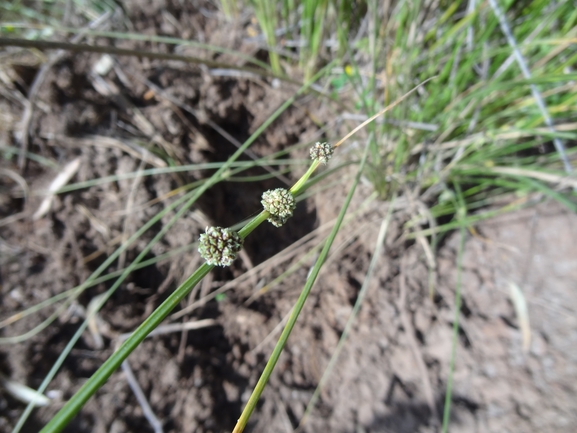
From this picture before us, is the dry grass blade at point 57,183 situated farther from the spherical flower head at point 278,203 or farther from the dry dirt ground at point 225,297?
the spherical flower head at point 278,203

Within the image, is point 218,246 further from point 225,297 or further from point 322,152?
point 225,297

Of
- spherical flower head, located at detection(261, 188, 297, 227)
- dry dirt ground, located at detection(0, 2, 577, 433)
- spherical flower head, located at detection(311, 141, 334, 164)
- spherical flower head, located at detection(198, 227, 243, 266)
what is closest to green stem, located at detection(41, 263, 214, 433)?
spherical flower head, located at detection(198, 227, 243, 266)

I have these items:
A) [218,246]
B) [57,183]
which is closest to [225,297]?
[57,183]

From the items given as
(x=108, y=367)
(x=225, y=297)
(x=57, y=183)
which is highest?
(x=57, y=183)

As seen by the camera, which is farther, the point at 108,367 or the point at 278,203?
the point at 278,203

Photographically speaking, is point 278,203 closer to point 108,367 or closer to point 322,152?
point 322,152

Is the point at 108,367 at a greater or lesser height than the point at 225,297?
greater

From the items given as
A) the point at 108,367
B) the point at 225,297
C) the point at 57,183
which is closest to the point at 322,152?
the point at 108,367

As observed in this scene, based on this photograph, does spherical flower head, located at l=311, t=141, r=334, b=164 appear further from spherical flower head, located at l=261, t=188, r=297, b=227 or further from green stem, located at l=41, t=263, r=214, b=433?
green stem, located at l=41, t=263, r=214, b=433

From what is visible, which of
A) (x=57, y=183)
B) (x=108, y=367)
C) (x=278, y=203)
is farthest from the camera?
(x=57, y=183)

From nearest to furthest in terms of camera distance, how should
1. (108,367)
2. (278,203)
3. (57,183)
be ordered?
(108,367), (278,203), (57,183)
